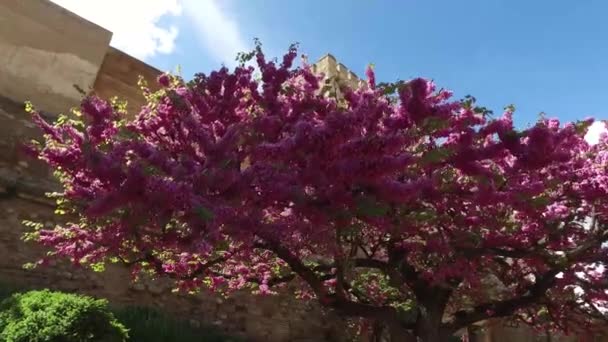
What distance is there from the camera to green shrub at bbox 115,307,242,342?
8.03m

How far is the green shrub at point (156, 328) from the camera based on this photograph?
8031 millimetres

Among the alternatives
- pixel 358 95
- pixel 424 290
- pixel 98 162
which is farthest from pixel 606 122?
pixel 98 162

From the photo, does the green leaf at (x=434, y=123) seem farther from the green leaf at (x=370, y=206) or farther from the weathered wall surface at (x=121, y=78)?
the weathered wall surface at (x=121, y=78)

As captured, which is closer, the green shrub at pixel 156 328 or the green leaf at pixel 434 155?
the green leaf at pixel 434 155

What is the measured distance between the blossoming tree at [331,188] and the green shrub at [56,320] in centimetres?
54

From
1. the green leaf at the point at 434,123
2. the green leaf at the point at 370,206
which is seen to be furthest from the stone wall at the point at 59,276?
the green leaf at the point at 434,123

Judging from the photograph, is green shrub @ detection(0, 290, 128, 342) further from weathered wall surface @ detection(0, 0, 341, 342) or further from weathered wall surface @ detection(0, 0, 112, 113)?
Result: weathered wall surface @ detection(0, 0, 112, 113)

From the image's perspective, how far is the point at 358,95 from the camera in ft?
18.5

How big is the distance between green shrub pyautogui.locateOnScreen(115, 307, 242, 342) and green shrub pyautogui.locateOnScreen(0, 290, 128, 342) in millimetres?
2067

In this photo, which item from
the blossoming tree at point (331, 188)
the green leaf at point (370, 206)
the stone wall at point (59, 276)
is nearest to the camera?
the blossoming tree at point (331, 188)

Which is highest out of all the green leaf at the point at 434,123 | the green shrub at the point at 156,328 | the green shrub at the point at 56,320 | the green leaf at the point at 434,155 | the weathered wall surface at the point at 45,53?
the weathered wall surface at the point at 45,53

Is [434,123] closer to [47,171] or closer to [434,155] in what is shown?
[434,155]

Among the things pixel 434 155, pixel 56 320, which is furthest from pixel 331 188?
pixel 56 320

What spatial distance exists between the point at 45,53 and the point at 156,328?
5.19 meters
